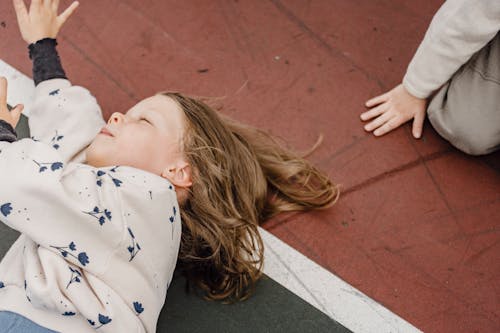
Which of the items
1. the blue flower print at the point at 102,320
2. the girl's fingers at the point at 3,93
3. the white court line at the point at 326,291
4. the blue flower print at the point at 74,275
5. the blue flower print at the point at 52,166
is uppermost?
the girl's fingers at the point at 3,93

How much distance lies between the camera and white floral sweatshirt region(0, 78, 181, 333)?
111cm

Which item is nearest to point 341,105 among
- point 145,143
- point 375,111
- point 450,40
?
point 375,111

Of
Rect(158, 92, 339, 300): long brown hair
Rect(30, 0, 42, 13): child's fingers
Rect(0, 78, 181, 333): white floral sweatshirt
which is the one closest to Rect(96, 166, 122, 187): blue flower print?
Rect(0, 78, 181, 333): white floral sweatshirt

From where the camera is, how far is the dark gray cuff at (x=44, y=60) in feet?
5.17

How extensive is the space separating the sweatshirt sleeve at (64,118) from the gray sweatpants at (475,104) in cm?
106

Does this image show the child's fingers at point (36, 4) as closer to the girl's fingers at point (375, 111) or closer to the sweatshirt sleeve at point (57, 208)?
the sweatshirt sleeve at point (57, 208)

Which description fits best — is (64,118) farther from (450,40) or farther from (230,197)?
(450,40)

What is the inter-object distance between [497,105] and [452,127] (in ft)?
0.46

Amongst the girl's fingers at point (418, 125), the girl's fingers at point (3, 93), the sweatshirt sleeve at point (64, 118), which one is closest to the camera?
the girl's fingers at point (3, 93)

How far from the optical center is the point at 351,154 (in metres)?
1.69

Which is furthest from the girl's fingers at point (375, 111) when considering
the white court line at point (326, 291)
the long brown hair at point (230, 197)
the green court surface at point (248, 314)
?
the green court surface at point (248, 314)

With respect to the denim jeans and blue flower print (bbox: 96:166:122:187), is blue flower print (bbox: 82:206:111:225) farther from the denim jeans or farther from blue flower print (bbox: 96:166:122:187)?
the denim jeans

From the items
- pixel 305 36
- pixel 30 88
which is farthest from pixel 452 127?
pixel 30 88

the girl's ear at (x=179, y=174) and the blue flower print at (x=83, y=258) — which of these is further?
the girl's ear at (x=179, y=174)
